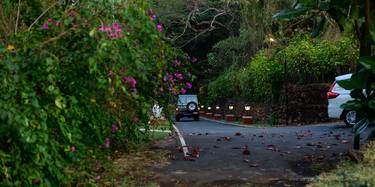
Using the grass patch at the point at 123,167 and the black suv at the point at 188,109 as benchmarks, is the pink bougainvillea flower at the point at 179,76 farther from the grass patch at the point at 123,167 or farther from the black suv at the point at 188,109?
the black suv at the point at 188,109

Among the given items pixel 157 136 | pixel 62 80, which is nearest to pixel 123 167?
pixel 62 80

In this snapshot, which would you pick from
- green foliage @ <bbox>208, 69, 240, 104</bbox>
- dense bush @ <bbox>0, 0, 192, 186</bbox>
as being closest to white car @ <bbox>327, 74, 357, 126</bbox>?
dense bush @ <bbox>0, 0, 192, 186</bbox>

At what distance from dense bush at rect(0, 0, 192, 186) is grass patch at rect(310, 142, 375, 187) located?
121 inches

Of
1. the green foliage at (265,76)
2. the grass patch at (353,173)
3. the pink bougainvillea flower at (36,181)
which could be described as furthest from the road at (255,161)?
the green foliage at (265,76)

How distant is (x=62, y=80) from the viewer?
466 centimetres

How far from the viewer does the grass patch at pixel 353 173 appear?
648cm

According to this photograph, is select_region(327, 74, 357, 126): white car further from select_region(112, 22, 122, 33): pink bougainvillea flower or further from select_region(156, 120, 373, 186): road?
select_region(112, 22, 122, 33): pink bougainvillea flower

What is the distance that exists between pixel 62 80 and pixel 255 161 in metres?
5.25

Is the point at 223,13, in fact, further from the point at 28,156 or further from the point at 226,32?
the point at 28,156

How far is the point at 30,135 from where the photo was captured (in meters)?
4.11

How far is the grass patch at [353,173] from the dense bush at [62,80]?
3.07m

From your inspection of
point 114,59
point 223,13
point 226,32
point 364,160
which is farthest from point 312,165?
point 226,32

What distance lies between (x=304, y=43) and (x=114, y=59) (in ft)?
64.5

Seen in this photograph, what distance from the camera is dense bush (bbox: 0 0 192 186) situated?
13.8 ft
